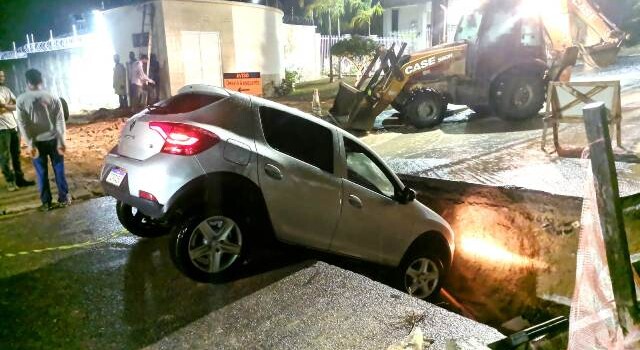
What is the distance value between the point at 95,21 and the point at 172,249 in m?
15.7

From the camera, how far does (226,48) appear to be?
15156 millimetres

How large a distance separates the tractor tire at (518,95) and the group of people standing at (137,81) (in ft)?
31.4

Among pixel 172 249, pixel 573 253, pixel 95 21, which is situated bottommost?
pixel 573 253

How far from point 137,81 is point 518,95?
10252 mm

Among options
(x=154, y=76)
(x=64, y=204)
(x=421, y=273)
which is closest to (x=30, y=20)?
(x=154, y=76)

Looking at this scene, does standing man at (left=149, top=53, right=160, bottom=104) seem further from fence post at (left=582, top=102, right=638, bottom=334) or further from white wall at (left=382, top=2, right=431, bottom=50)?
white wall at (left=382, top=2, right=431, bottom=50)

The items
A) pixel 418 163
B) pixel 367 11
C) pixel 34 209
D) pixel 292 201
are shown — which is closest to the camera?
pixel 292 201

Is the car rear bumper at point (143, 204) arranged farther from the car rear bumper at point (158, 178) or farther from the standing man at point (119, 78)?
the standing man at point (119, 78)

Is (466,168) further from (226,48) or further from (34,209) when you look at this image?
(226,48)

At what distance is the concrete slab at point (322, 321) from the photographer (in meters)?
3.25

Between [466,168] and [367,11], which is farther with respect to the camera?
[367,11]

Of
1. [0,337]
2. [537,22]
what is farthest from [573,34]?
[0,337]

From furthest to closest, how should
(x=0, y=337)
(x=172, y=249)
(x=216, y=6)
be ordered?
(x=216, y=6)
(x=172, y=249)
(x=0, y=337)

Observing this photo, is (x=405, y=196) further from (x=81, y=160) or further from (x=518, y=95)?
(x=518, y=95)
